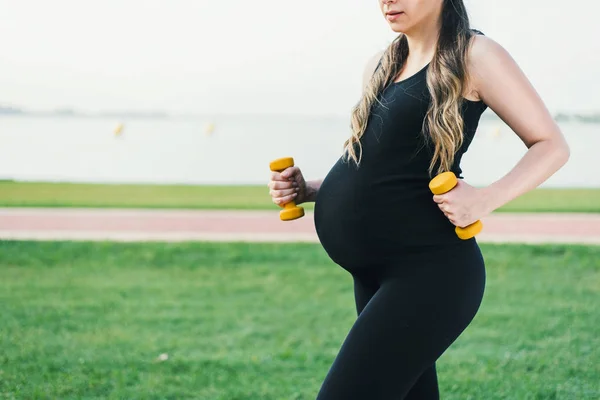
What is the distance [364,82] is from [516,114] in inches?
19.6

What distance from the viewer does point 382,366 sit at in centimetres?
177

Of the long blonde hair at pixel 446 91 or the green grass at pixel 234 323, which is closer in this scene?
the long blonde hair at pixel 446 91

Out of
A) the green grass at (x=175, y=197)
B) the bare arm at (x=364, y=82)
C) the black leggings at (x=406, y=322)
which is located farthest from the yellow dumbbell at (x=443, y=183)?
the green grass at (x=175, y=197)

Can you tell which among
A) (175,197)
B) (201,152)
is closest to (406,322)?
(175,197)

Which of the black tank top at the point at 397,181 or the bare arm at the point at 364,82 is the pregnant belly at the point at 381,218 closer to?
the black tank top at the point at 397,181

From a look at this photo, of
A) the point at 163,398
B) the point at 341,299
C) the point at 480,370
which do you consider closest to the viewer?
the point at 163,398

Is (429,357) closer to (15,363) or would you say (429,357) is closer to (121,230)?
(15,363)

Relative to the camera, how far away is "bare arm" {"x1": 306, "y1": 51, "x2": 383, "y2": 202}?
6.99 feet

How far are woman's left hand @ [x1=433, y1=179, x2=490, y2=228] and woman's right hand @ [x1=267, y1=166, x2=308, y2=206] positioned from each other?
20.6 inches

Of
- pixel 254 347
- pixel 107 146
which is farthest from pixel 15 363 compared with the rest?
pixel 107 146

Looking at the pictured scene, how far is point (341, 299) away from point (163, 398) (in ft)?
7.46

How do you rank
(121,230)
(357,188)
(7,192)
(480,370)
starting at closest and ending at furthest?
1. (357,188)
2. (480,370)
3. (121,230)
4. (7,192)

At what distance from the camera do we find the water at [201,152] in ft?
50.9

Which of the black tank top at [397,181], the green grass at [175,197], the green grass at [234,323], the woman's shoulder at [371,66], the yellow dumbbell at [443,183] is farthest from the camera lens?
the green grass at [175,197]
